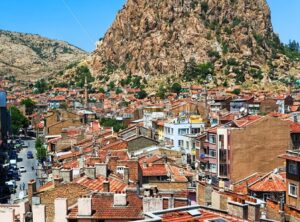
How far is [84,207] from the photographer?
22641mm

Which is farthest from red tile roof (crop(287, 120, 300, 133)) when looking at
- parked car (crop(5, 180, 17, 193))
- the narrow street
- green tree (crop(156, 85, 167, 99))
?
green tree (crop(156, 85, 167, 99))

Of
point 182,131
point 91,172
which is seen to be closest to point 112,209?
point 91,172

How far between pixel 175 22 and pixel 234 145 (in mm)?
147943

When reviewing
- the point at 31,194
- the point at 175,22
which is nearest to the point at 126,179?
the point at 31,194

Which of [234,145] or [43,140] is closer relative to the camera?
[234,145]

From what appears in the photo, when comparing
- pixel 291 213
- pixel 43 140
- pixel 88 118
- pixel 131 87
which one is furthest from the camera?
pixel 131 87

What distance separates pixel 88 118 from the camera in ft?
322

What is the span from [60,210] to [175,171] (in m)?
18.1

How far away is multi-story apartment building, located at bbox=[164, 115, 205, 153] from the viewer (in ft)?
205

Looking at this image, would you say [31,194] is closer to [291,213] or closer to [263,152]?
[291,213]

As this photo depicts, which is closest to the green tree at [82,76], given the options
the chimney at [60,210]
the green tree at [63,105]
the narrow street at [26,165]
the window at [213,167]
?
the green tree at [63,105]

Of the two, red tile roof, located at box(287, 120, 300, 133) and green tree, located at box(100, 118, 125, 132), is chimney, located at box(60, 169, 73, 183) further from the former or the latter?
green tree, located at box(100, 118, 125, 132)

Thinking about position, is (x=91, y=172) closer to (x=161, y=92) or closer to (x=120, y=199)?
(x=120, y=199)

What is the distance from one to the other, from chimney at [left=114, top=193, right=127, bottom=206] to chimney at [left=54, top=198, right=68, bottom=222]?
200cm
